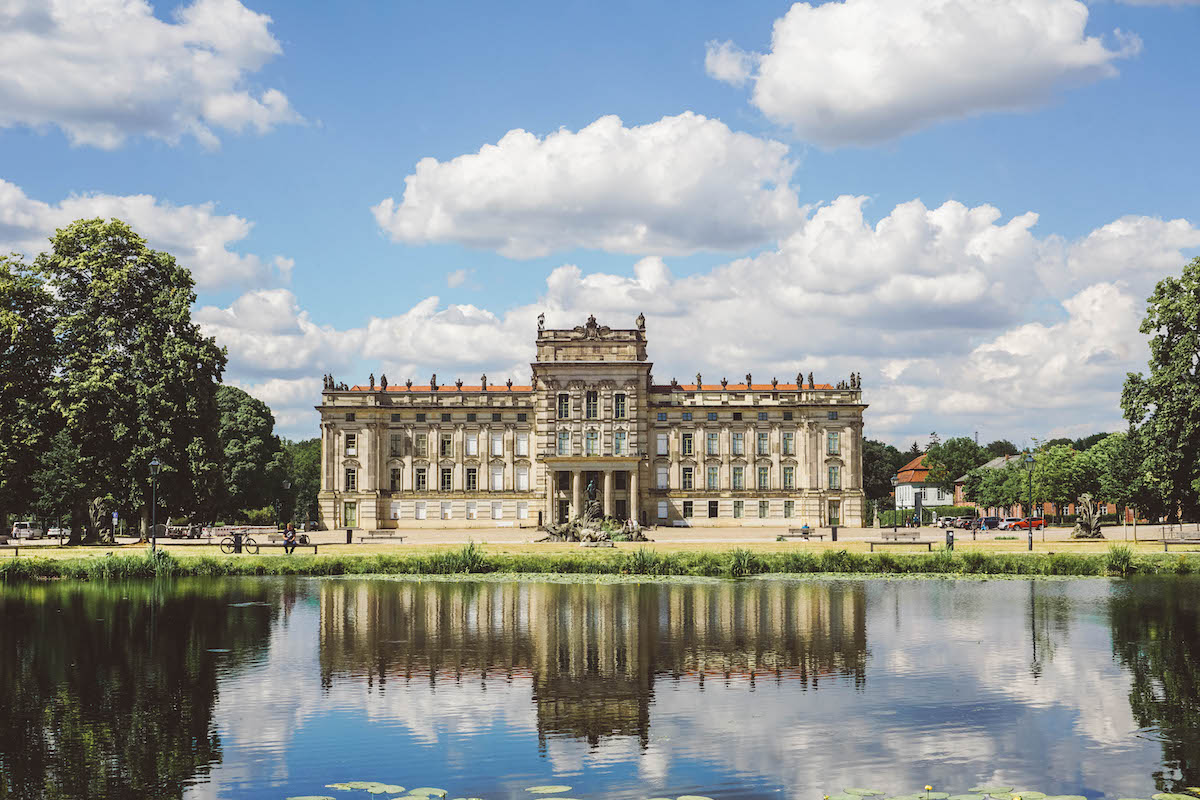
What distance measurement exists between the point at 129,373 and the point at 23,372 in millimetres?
5389

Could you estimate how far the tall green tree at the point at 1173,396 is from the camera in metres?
55.0

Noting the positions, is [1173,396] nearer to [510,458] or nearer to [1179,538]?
[1179,538]

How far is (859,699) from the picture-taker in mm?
20094

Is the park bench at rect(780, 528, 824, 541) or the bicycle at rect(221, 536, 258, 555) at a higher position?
the bicycle at rect(221, 536, 258, 555)

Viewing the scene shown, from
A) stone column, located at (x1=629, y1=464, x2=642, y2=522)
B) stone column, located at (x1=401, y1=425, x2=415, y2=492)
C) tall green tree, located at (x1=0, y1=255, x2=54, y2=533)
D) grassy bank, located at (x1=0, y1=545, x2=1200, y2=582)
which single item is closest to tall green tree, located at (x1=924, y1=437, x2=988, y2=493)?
stone column, located at (x1=629, y1=464, x2=642, y2=522)

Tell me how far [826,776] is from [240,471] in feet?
266

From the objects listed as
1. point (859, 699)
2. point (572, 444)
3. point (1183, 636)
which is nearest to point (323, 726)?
point (859, 699)

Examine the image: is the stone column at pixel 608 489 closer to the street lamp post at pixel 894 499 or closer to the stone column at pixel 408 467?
the stone column at pixel 408 467

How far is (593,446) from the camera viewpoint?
298ft

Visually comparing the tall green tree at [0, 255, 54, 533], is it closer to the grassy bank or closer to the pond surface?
the grassy bank

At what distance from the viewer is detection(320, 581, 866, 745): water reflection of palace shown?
21.4 m

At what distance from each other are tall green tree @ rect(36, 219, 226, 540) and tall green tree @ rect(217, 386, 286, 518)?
1146 inches

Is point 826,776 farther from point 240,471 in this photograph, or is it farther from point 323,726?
point 240,471

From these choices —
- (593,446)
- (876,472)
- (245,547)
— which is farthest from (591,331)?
(876,472)
